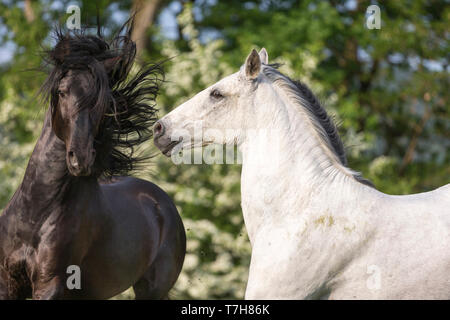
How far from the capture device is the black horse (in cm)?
399

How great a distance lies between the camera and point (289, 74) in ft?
35.8

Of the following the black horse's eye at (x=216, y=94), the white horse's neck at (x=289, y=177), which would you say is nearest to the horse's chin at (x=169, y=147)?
the black horse's eye at (x=216, y=94)

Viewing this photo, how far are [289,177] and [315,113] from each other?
19.6 inches

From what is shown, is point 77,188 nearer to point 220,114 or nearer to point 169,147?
point 169,147

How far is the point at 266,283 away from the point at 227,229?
928 centimetres

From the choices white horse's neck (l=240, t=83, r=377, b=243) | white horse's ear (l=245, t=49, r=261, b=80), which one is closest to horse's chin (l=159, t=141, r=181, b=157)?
white horse's neck (l=240, t=83, r=377, b=243)

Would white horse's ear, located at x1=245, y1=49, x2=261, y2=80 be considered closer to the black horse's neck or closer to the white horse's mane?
the white horse's mane

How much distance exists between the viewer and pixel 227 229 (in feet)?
41.0

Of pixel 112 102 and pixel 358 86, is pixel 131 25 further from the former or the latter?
pixel 358 86

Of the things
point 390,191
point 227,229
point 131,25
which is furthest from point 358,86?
point 131,25

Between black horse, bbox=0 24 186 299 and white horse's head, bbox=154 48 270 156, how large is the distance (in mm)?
532

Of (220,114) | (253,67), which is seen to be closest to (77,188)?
(220,114)

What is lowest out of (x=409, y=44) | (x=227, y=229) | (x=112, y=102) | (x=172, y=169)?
(x=227, y=229)

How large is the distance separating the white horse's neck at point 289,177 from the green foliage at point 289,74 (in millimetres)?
6193
